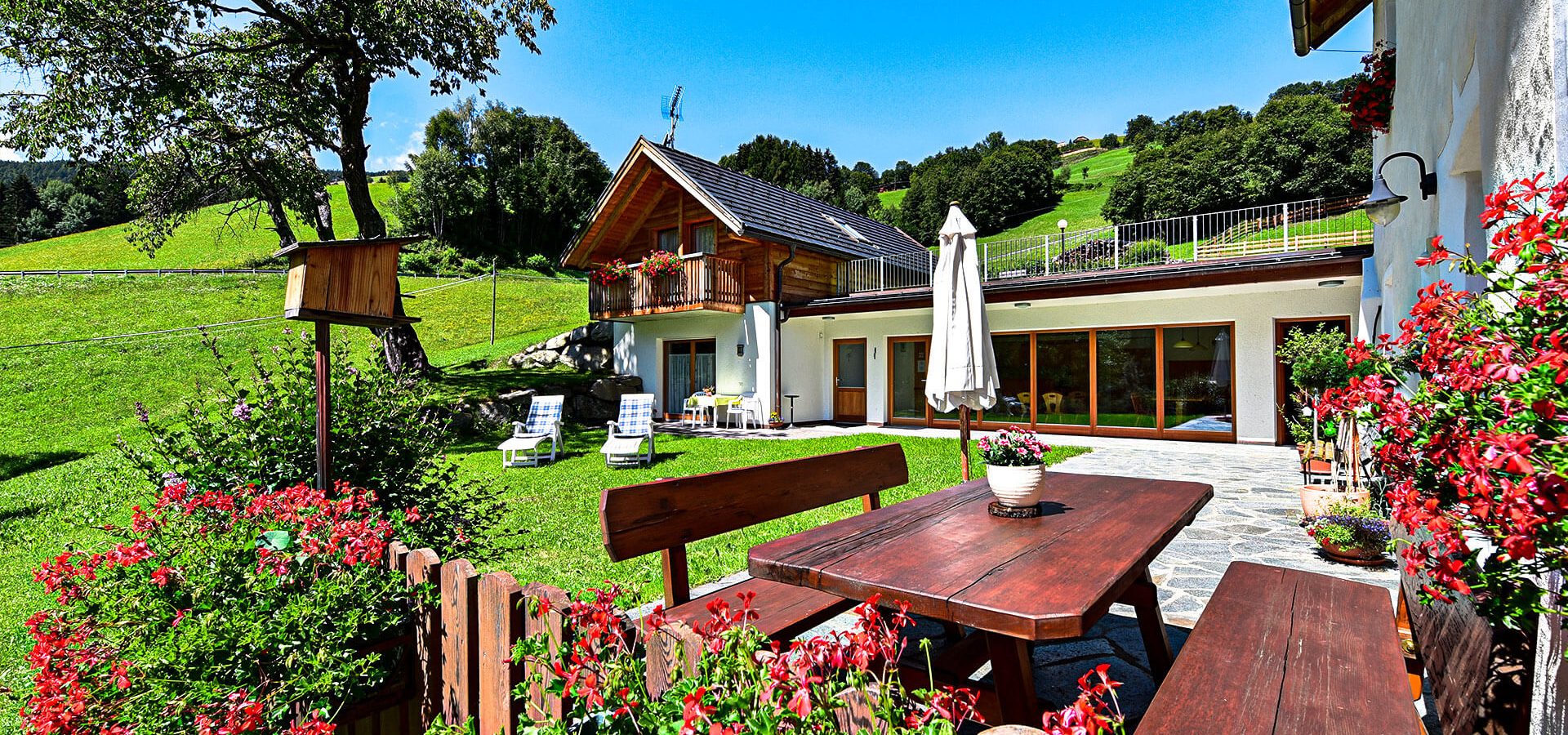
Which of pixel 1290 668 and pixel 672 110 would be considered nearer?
pixel 1290 668

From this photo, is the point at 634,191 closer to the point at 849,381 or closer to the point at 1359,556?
the point at 849,381

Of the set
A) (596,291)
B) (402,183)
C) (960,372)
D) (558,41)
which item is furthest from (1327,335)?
(402,183)

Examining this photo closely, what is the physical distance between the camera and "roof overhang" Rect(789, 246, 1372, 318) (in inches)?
340

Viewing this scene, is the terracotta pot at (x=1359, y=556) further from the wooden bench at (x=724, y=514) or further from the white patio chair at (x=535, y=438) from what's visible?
the white patio chair at (x=535, y=438)

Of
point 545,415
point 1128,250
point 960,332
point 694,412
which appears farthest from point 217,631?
point 1128,250

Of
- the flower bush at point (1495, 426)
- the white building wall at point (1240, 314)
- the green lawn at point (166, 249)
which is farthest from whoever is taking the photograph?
the green lawn at point (166, 249)

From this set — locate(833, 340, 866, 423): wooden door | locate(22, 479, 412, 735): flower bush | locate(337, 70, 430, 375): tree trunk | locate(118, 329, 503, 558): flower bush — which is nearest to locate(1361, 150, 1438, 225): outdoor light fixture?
locate(22, 479, 412, 735): flower bush

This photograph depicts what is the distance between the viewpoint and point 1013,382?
12.9 m

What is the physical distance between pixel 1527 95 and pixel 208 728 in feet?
12.1

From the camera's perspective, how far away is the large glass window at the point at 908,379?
45.6 feet

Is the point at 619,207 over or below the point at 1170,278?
over

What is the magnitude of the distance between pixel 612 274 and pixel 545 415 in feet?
20.1

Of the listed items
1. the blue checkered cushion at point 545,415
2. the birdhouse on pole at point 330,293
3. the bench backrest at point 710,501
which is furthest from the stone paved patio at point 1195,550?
the blue checkered cushion at point 545,415

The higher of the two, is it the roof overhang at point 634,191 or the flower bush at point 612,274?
the roof overhang at point 634,191
